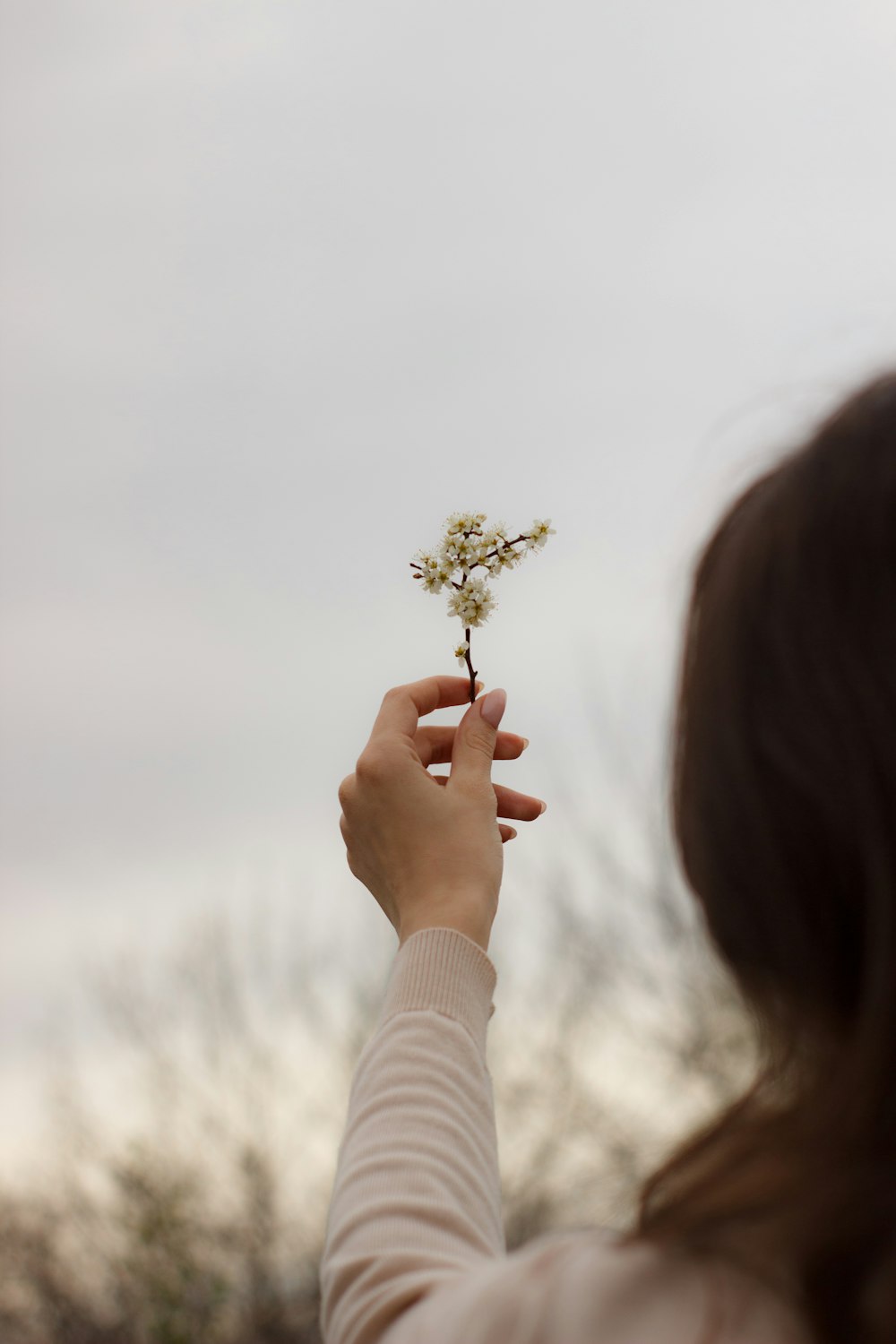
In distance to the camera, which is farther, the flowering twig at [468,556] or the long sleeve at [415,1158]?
the flowering twig at [468,556]

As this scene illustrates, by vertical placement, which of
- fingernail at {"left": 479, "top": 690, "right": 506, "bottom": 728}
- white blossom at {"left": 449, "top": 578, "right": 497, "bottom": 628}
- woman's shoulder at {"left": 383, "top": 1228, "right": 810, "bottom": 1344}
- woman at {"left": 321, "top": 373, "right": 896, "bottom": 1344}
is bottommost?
woman's shoulder at {"left": 383, "top": 1228, "right": 810, "bottom": 1344}

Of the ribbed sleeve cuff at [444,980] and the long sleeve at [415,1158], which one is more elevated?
the ribbed sleeve cuff at [444,980]

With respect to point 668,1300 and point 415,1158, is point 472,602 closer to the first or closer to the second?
point 415,1158

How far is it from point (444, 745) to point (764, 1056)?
0.64 m

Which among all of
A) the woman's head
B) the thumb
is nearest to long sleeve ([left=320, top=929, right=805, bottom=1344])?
the woman's head

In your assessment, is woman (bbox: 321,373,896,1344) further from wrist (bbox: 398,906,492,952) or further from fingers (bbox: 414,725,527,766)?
fingers (bbox: 414,725,527,766)

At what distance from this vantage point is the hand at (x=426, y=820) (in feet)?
3.57

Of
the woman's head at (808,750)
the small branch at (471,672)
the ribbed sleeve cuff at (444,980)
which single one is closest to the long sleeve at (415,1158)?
the ribbed sleeve cuff at (444,980)

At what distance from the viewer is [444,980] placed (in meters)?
0.98

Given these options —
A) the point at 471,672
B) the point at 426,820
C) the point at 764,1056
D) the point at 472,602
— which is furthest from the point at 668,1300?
the point at 472,602

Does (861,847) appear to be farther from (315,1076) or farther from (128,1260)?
(128,1260)

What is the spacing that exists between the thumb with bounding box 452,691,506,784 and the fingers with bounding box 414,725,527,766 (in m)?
0.03

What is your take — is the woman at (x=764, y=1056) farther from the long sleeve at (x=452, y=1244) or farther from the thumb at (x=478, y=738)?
the thumb at (x=478, y=738)

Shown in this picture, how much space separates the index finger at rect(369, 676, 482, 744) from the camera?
48.7 inches
